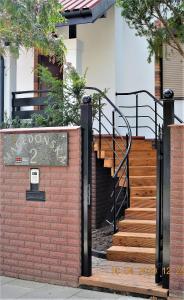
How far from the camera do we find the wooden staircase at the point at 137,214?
6.25m

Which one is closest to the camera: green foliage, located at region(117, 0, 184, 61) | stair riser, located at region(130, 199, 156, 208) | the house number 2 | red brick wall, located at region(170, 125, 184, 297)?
red brick wall, located at region(170, 125, 184, 297)

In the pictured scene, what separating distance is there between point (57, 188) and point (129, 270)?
140cm

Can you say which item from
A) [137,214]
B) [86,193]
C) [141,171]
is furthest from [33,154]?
[141,171]

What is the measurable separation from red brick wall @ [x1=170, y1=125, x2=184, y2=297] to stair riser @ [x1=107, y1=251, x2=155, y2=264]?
3.81 feet

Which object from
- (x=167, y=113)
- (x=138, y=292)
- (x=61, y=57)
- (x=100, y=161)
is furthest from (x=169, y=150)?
(x=100, y=161)

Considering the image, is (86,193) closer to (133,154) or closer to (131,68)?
(133,154)

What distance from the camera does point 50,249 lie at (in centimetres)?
561

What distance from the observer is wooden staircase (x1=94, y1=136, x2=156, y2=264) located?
6.25 m

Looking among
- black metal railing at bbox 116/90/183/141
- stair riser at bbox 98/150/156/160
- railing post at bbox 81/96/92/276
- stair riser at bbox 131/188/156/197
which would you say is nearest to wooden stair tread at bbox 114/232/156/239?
stair riser at bbox 131/188/156/197

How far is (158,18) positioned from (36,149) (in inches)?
108

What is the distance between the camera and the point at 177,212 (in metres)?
4.92

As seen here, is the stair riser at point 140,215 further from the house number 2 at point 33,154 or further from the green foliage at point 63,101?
the house number 2 at point 33,154

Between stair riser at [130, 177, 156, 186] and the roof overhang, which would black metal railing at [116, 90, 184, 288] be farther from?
the roof overhang

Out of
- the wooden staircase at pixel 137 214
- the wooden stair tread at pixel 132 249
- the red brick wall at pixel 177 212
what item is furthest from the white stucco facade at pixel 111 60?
the red brick wall at pixel 177 212
